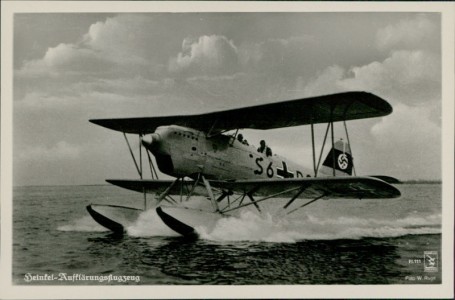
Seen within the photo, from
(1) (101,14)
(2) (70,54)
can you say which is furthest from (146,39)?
(2) (70,54)

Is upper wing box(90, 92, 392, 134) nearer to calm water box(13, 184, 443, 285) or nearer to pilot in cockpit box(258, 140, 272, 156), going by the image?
pilot in cockpit box(258, 140, 272, 156)

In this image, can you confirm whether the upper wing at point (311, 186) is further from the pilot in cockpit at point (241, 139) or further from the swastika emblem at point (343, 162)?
the swastika emblem at point (343, 162)

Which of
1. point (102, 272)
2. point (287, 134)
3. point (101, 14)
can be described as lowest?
point (102, 272)

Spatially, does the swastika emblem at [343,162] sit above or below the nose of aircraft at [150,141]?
below

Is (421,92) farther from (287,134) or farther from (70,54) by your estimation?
(70,54)

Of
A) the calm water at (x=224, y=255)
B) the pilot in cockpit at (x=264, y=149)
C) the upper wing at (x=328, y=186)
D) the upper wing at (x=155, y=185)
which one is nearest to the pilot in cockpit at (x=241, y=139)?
the pilot in cockpit at (x=264, y=149)

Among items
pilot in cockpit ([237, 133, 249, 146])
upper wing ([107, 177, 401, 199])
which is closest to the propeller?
upper wing ([107, 177, 401, 199])

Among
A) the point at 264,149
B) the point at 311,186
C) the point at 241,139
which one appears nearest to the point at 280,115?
the point at 241,139
